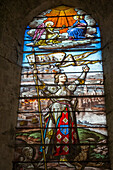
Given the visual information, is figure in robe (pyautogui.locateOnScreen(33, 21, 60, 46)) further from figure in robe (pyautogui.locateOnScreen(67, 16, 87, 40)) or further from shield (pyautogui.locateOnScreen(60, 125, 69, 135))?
shield (pyautogui.locateOnScreen(60, 125, 69, 135))

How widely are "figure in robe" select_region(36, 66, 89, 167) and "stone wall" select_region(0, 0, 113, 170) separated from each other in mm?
669

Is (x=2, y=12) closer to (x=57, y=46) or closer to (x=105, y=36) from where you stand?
(x=57, y=46)

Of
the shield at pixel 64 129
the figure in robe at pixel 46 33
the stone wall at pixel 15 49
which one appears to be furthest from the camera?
the figure in robe at pixel 46 33

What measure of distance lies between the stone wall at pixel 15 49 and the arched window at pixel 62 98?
170mm

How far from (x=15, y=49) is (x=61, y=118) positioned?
6.36 feet

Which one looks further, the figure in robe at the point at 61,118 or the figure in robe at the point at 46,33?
the figure in robe at the point at 46,33

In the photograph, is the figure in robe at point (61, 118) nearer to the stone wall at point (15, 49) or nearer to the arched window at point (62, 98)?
the arched window at point (62, 98)

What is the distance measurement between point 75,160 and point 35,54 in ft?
8.76

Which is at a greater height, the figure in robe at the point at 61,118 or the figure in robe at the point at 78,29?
the figure in robe at the point at 78,29

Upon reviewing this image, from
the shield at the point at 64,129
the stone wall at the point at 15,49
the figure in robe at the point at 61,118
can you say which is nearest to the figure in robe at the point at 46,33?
the stone wall at the point at 15,49

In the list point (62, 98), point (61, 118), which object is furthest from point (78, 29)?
point (61, 118)

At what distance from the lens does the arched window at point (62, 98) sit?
4391mm

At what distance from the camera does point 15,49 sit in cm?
524

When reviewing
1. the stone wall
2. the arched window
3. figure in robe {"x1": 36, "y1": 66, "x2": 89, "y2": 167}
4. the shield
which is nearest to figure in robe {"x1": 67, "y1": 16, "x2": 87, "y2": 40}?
the arched window
